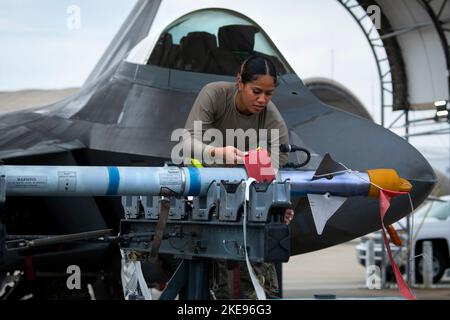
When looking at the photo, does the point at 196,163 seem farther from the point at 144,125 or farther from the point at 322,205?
the point at 144,125

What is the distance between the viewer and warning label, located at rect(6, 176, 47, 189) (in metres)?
3.42

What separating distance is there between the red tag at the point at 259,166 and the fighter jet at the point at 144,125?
85.6 inches

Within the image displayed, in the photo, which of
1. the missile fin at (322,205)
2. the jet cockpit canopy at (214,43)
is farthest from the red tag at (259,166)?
the jet cockpit canopy at (214,43)

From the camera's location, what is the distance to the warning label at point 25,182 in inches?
135

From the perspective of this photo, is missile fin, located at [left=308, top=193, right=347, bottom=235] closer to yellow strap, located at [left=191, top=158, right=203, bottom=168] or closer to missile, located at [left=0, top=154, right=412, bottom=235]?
missile, located at [left=0, top=154, right=412, bottom=235]

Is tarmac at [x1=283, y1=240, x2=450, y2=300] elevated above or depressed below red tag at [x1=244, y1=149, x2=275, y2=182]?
below

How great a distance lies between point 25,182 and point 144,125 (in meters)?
3.29

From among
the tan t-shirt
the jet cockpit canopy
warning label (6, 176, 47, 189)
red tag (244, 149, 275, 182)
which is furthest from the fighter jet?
warning label (6, 176, 47, 189)

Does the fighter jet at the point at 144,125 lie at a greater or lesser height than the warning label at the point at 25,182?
greater

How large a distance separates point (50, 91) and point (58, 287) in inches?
1356

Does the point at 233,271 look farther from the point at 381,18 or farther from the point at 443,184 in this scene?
the point at 443,184

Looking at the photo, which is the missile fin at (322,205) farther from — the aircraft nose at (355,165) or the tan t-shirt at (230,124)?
the aircraft nose at (355,165)

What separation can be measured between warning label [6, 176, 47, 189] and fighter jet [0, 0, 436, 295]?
277 centimetres
